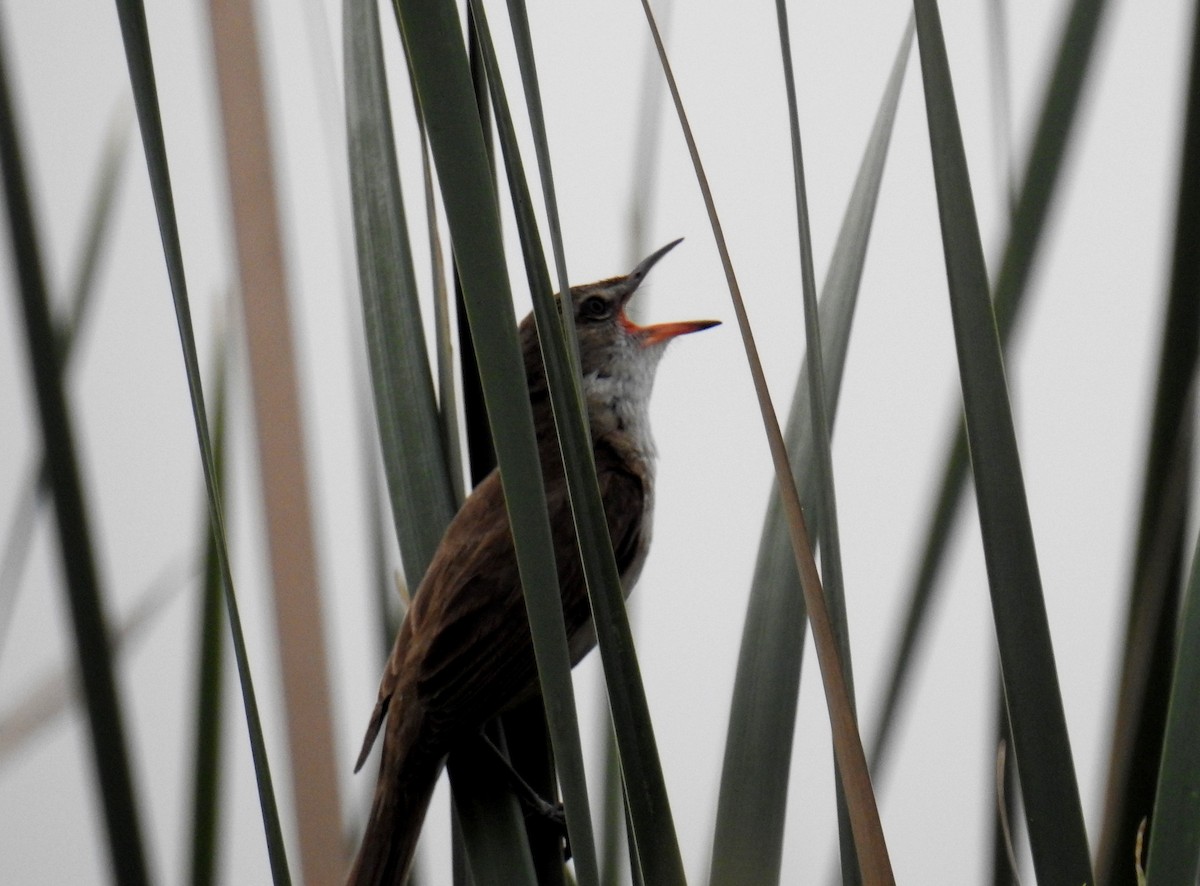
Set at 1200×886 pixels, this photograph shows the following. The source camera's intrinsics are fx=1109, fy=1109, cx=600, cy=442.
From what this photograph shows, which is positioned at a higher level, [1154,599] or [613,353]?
[613,353]

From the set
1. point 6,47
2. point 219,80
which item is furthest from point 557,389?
point 219,80

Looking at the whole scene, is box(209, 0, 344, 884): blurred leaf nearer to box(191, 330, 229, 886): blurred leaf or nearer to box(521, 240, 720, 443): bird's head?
box(191, 330, 229, 886): blurred leaf

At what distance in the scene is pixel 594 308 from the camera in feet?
8.66

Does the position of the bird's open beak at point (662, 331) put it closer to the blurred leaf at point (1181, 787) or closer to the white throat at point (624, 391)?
the white throat at point (624, 391)

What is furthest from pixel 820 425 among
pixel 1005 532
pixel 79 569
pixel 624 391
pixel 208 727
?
pixel 624 391

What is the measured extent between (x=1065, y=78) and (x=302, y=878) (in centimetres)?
109

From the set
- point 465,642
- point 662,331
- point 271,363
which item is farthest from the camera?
point 662,331

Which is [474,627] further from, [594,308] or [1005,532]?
[1005,532]

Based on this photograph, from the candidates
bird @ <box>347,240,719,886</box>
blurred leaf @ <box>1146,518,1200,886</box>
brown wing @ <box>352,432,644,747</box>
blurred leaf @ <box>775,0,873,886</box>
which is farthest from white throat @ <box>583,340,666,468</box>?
blurred leaf @ <box>1146,518,1200,886</box>

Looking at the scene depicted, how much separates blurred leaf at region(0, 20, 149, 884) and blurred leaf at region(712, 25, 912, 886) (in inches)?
19.3

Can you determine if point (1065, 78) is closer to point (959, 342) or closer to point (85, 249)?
point (959, 342)

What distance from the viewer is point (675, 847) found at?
2.60 ft

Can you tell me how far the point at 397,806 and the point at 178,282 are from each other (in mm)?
1084

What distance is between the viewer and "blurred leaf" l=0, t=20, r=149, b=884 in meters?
0.87
